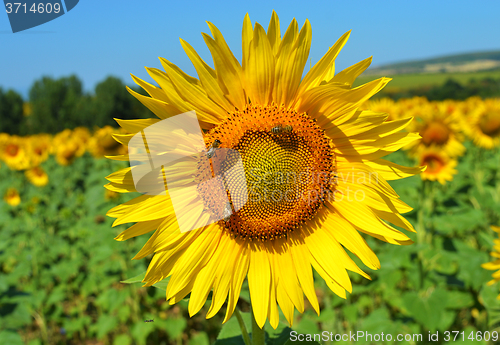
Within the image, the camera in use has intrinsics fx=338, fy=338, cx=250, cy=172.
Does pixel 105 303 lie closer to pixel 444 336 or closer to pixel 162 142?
pixel 162 142

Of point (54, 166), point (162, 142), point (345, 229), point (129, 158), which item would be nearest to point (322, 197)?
point (345, 229)

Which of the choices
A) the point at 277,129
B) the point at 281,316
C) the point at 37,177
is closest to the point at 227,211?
the point at 277,129

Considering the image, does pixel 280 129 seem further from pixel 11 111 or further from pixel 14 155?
pixel 11 111

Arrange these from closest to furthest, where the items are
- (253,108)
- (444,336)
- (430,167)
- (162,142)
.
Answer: (162,142)
(253,108)
(444,336)
(430,167)

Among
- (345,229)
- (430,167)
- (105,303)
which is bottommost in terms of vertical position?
(105,303)

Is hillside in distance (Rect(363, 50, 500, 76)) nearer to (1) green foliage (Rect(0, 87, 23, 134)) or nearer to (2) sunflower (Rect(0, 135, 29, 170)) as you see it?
(1) green foliage (Rect(0, 87, 23, 134))

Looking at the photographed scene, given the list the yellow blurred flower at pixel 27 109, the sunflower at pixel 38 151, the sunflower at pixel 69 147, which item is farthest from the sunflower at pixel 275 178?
the yellow blurred flower at pixel 27 109
